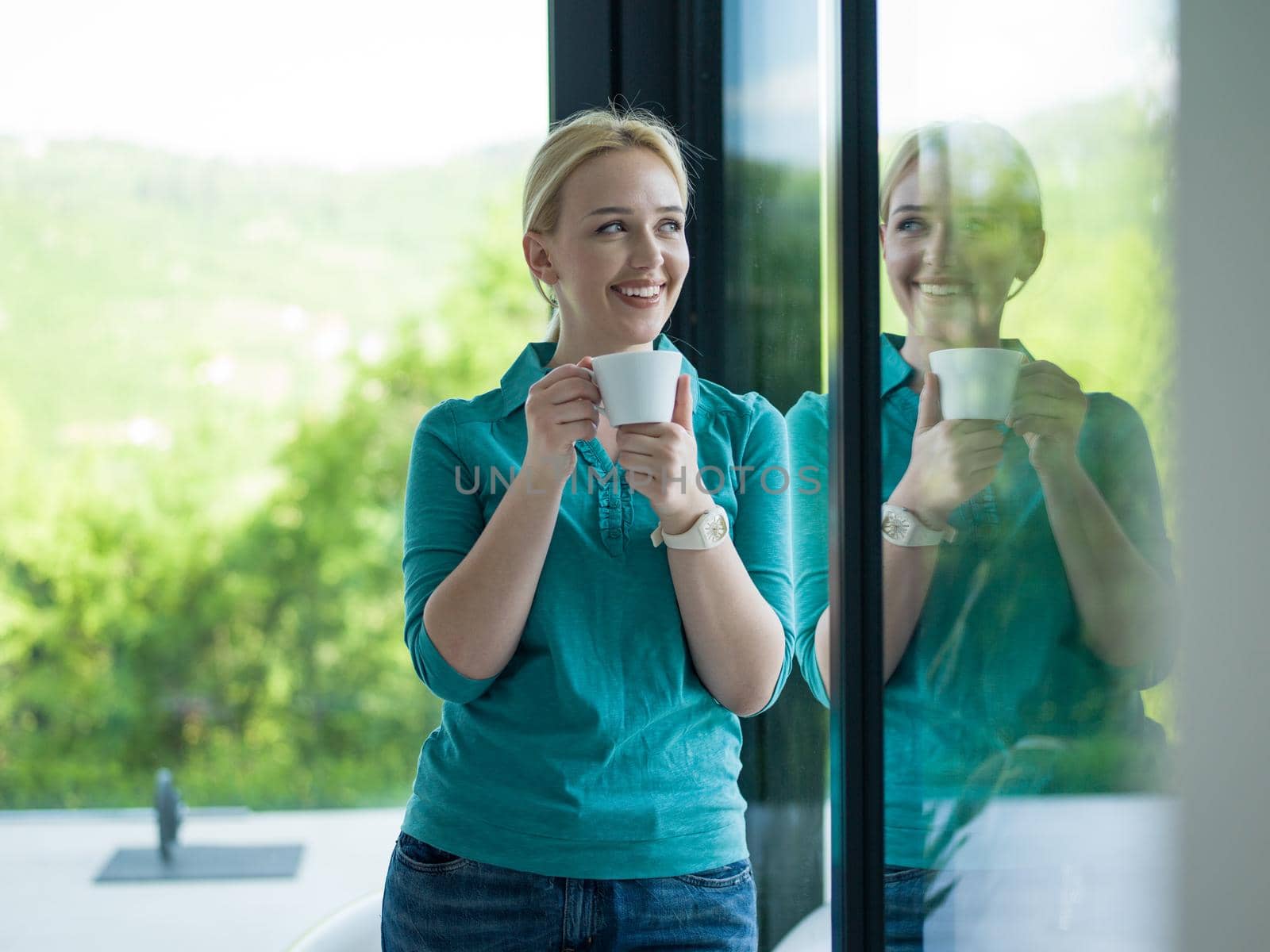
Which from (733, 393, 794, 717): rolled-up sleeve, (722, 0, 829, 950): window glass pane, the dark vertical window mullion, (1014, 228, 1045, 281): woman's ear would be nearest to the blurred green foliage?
(722, 0, 829, 950): window glass pane

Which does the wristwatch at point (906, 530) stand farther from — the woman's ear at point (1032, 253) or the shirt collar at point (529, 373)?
the shirt collar at point (529, 373)

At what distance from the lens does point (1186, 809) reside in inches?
12.6

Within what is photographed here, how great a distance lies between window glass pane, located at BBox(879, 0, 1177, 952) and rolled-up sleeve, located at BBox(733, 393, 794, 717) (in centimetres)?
22

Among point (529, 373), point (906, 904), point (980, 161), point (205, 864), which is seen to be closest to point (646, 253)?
point (529, 373)

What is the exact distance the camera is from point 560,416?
2.25ft

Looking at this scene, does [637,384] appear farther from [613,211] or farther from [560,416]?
[613,211]

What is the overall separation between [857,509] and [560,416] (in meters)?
0.23

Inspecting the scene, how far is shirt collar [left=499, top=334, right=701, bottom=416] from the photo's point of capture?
0.79 meters

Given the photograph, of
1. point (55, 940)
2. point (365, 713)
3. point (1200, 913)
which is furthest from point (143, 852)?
point (1200, 913)

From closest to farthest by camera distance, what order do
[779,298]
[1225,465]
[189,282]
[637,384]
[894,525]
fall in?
[1225,465] < [894,525] < [637,384] < [779,298] < [189,282]

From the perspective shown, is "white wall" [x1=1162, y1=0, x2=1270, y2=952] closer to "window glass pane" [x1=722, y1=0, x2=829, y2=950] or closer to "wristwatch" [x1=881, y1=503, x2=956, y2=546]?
"wristwatch" [x1=881, y1=503, x2=956, y2=546]

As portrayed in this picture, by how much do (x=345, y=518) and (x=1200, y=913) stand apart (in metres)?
2.14

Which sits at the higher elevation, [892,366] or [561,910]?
[892,366]

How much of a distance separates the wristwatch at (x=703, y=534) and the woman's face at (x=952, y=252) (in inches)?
9.2
